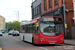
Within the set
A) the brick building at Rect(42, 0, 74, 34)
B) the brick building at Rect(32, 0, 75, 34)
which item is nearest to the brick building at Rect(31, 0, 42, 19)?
the brick building at Rect(42, 0, 74, 34)

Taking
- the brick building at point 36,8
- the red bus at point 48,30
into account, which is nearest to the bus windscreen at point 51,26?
the red bus at point 48,30

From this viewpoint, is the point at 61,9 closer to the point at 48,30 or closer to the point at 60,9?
the point at 60,9

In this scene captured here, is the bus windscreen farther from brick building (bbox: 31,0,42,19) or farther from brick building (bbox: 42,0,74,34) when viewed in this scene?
brick building (bbox: 31,0,42,19)

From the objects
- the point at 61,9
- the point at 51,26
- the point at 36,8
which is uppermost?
the point at 36,8

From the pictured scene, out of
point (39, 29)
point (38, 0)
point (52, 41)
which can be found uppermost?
point (38, 0)

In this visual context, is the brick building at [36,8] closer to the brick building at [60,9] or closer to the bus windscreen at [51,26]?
the brick building at [60,9]

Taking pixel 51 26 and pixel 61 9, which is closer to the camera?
pixel 51 26

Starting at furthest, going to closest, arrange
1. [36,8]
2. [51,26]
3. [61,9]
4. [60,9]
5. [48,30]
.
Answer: [36,8] < [60,9] < [61,9] < [51,26] < [48,30]

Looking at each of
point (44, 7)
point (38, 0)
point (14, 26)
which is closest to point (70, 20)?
point (44, 7)

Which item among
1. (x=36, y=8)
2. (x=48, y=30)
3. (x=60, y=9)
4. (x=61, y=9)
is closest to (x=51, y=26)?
(x=48, y=30)

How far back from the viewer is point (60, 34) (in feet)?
59.4

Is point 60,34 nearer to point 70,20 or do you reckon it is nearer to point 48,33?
point 48,33

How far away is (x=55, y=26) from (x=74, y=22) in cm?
1185

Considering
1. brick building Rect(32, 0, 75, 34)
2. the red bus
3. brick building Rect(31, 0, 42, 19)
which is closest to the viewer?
the red bus
